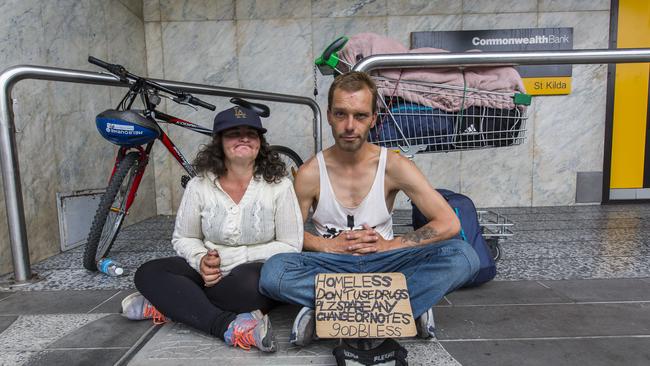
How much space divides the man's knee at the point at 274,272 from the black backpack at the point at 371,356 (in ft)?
1.29

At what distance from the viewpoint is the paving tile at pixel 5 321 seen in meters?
1.80

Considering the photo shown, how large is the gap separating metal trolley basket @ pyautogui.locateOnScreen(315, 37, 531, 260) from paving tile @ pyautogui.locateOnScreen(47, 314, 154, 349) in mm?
1670

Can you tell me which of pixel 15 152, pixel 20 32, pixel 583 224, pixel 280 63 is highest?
pixel 280 63

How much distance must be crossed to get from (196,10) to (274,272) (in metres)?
4.25

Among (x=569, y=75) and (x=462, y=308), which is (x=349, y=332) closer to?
(x=462, y=308)

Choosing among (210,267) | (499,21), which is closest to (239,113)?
(210,267)

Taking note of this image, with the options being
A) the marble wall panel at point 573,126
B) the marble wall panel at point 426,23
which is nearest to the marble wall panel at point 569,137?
the marble wall panel at point 573,126

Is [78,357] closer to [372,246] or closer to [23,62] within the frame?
[372,246]

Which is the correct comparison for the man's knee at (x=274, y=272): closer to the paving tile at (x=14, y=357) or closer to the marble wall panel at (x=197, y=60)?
the paving tile at (x=14, y=357)

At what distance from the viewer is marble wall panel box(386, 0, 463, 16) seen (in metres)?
4.84

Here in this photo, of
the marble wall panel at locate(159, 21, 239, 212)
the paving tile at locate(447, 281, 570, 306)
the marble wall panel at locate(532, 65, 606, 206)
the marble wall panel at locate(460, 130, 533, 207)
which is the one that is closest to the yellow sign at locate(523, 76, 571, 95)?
the marble wall panel at locate(532, 65, 606, 206)

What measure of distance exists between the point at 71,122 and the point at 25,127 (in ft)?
1.81

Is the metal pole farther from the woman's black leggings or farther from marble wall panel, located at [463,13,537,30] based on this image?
marble wall panel, located at [463,13,537,30]

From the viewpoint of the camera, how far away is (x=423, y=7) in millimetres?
4844
